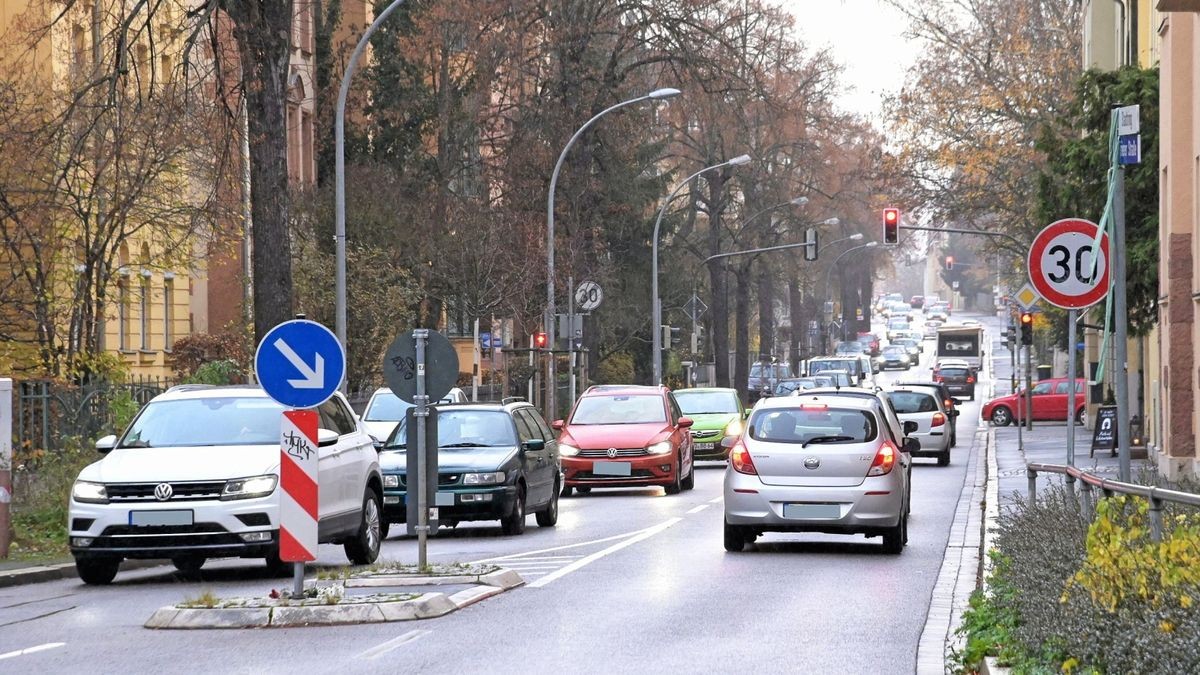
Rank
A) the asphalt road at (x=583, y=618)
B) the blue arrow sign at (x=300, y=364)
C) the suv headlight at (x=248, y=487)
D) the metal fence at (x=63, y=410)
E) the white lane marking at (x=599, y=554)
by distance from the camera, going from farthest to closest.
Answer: the metal fence at (x=63, y=410)
the white lane marking at (x=599, y=554)
the suv headlight at (x=248, y=487)
the blue arrow sign at (x=300, y=364)
the asphalt road at (x=583, y=618)

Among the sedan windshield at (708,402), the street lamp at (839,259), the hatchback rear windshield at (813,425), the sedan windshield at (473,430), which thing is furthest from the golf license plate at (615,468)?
the street lamp at (839,259)

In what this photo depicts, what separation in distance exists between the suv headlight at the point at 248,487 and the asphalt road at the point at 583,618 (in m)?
0.74

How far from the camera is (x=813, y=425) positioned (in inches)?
787

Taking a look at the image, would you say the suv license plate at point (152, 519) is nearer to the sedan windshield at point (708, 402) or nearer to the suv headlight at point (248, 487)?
the suv headlight at point (248, 487)

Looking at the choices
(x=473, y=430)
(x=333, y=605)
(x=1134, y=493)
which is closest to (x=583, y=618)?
(x=333, y=605)

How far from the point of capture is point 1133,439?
38906 mm

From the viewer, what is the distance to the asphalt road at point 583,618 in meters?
11.6

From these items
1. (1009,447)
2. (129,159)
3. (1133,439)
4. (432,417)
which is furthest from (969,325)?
(432,417)

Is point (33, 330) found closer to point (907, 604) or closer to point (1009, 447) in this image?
point (907, 604)

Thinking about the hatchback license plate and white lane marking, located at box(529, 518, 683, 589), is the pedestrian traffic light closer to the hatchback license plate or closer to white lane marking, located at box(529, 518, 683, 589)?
white lane marking, located at box(529, 518, 683, 589)

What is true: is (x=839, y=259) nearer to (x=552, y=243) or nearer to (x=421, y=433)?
(x=552, y=243)

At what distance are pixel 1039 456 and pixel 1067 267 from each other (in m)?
26.4

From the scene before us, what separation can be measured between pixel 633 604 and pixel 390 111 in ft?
154

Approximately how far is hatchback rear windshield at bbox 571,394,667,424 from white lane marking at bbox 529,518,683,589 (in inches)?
248
